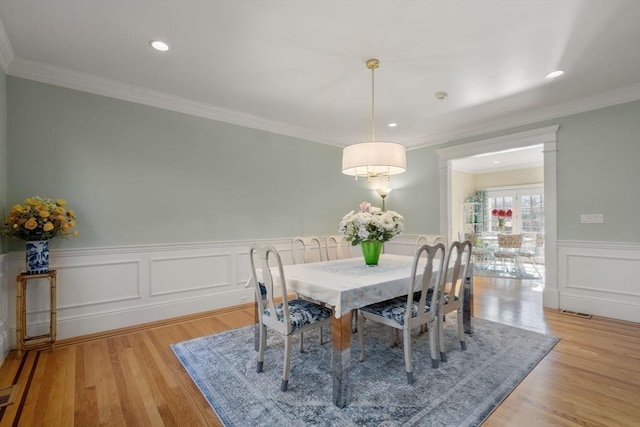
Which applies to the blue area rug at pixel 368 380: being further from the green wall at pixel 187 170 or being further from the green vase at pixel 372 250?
the green wall at pixel 187 170

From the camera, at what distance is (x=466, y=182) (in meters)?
8.91

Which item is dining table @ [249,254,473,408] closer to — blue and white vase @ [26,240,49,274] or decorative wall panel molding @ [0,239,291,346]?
decorative wall panel molding @ [0,239,291,346]

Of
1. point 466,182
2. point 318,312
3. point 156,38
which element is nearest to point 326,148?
point 156,38

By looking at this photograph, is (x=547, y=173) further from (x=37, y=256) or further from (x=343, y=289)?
(x=37, y=256)

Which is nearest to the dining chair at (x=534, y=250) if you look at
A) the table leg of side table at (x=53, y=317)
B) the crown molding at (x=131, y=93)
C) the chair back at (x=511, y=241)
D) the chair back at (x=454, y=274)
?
the chair back at (x=511, y=241)

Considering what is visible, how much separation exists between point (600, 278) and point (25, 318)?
6.02 metres

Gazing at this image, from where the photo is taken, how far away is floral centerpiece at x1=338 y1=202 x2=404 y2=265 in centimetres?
265

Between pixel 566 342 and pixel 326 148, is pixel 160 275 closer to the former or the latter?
pixel 326 148

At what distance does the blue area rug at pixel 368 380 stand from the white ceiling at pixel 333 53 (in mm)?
2586

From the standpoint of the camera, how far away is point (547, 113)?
389 centimetres

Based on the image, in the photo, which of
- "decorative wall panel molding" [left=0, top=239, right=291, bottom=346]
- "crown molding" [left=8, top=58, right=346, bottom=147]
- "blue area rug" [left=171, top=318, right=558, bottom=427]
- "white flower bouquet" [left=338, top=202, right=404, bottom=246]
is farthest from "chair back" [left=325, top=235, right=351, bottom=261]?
"crown molding" [left=8, top=58, right=346, bottom=147]

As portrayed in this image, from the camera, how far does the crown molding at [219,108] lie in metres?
2.76

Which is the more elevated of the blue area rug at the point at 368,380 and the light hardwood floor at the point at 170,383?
the blue area rug at the point at 368,380

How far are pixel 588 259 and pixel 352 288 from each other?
11.5ft
